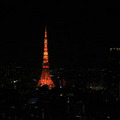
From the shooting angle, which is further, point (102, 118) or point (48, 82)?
point (48, 82)

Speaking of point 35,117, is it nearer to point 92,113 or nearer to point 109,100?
point 92,113

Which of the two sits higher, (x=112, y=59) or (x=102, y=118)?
(x=112, y=59)

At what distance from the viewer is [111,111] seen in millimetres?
5906

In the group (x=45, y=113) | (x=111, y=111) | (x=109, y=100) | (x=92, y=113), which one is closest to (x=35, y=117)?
(x=45, y=113)

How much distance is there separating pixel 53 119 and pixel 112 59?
322cm

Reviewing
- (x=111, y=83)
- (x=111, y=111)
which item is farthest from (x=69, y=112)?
(x=111, y=83)

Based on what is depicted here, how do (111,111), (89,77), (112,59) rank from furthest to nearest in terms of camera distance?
(89,77)
(112,59)
(111,111)

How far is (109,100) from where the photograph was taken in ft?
23.1

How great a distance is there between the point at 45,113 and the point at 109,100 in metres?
1.95

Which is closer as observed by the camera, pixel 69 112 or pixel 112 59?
pixel 69 112

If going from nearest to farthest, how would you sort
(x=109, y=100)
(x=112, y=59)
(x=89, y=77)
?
(x=109, y=100) < (x=112, y=59) < (x=89, y=77)

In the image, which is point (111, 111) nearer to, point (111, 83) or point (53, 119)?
point (53, 119)

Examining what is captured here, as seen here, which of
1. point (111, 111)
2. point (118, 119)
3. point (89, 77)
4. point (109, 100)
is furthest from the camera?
point (89, 77)

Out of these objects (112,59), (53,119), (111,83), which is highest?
(112,59)
